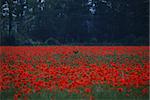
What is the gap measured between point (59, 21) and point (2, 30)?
587 cm

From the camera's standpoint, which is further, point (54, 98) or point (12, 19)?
point (12, 19)

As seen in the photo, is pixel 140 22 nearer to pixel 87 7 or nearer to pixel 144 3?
pixel 144 3

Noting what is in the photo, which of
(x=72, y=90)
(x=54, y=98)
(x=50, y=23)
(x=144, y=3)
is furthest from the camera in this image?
(x=50, y=23)

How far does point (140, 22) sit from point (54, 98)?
94.7 ft

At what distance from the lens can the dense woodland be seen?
32.9 metres

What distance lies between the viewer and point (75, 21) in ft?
118

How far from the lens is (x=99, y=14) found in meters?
35.7

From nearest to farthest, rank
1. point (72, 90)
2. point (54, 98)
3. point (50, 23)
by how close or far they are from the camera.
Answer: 1. point (54, 98)
2. point (72, 90)
3. point (50, 23)

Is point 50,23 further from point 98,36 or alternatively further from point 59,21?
point 98,36

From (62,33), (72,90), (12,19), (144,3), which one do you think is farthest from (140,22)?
(72,90)

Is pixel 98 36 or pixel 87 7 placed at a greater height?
pixel 87 7

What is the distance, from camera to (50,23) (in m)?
34.9

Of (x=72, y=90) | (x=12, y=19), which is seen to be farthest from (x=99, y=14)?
(x=72, y=90)

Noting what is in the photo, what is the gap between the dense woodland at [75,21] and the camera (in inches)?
1297
